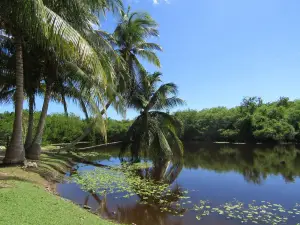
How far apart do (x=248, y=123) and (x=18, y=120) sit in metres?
44.4

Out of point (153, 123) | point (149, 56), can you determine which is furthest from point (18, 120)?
point (149, 56)

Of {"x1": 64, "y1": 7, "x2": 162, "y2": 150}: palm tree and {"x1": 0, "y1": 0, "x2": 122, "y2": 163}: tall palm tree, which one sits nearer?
{"x1": 0, "y1": 0, "x2": 122, "y2": 163}: tall palm tree

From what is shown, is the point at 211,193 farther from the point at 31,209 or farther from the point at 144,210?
the point at 31,209

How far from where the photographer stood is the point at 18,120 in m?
9.84

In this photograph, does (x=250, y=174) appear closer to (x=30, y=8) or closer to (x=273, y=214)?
(x=273, y=214)

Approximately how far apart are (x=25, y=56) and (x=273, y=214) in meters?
11.3

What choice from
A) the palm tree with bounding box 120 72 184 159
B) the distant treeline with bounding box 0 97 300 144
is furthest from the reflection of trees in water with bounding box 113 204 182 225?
the distant treeline with bounding box 0 97 300 144

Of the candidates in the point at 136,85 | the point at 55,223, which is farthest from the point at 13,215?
the point at 136,85

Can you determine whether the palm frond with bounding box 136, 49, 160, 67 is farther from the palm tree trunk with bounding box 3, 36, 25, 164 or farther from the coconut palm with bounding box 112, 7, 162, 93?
the palm tree trunk with bounding box 3, 36, 25, 164

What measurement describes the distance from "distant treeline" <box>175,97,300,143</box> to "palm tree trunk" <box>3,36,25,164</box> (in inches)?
1363

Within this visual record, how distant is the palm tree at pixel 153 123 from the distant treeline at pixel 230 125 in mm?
19457

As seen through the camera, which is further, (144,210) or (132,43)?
(132,43)

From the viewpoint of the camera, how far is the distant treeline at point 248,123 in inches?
1745

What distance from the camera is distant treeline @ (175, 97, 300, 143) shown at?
44.3m
